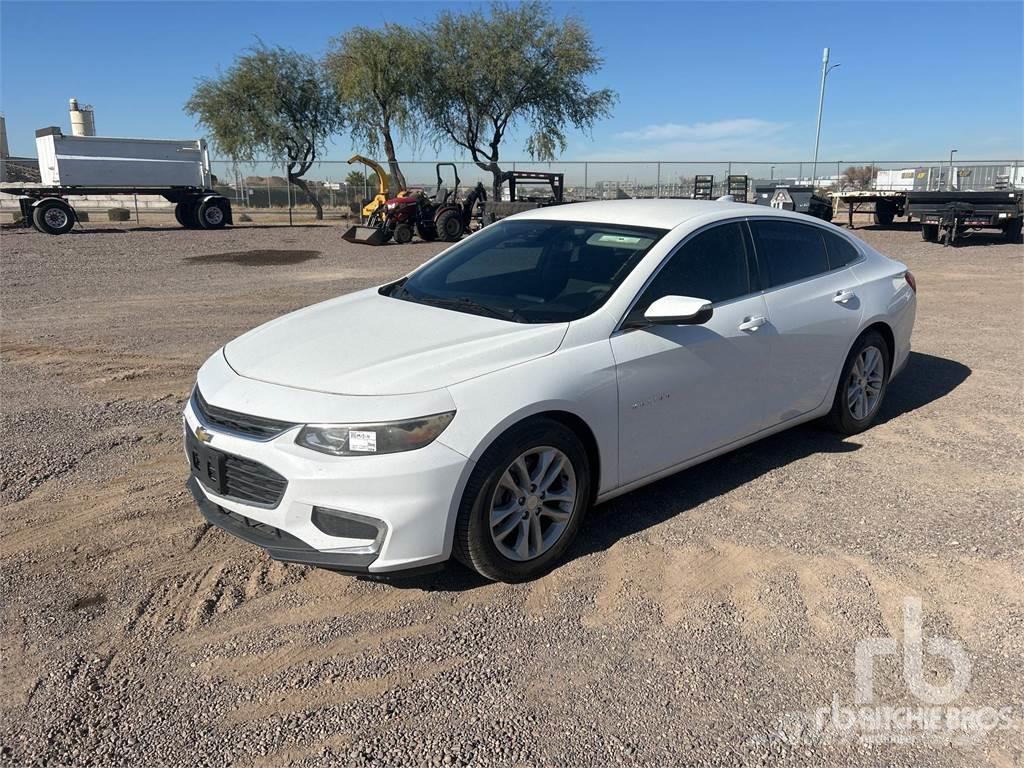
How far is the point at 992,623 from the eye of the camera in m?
3.24

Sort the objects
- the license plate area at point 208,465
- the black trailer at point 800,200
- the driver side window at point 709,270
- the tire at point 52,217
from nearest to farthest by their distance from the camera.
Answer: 1. the license plate area at point 208,465
2. the driver side window at point 709,270
3. the tire at point 52,217
4. the black trailer at point 800,200

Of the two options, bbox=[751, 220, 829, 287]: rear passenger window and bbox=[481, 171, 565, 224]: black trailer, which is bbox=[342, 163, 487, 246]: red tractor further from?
bbox=[751, 220, 829, 287]: rear passenger window

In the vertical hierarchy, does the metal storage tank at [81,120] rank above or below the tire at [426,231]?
above

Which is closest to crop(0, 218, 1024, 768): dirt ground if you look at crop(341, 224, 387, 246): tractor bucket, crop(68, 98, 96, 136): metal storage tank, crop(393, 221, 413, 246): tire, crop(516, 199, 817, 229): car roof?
crop(516, 199, 817, 229): car roof

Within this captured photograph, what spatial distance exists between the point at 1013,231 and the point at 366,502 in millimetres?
23526

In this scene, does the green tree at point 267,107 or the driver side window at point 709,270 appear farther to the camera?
the green tree at point 267,107

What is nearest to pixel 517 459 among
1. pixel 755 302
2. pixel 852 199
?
pixel 755 302

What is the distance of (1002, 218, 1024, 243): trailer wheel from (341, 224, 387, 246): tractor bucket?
16.7 meters

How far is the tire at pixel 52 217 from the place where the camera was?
23250 mm

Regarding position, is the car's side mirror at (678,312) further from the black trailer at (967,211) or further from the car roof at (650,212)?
the black trailer at (967,211)

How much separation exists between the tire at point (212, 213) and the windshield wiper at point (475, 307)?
25.1m

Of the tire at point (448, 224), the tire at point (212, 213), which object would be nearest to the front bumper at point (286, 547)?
the tire at point (448, 224)

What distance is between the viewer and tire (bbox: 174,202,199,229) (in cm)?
2730

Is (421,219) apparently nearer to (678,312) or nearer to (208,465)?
(678,312)
